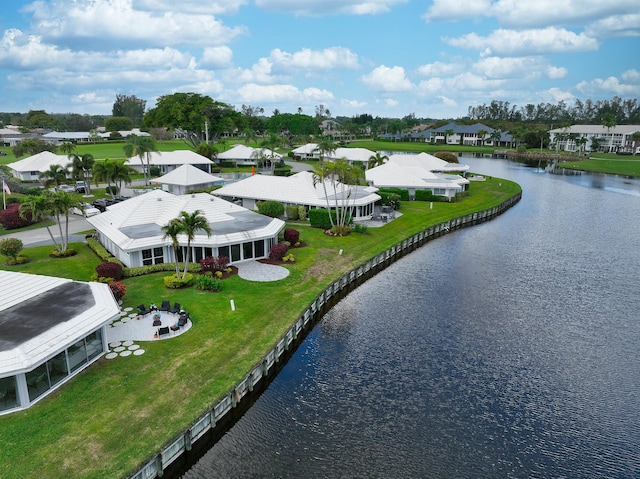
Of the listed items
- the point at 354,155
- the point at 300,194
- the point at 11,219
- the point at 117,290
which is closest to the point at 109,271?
the point at 117,290

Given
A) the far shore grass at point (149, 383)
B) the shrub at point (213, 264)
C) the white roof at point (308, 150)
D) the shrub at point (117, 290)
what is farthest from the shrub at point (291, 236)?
the white roof at point (308, 150)

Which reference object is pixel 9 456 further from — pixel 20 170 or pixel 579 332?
pixel 20 170

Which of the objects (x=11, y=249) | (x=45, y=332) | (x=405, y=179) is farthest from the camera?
(x=405, y=179)

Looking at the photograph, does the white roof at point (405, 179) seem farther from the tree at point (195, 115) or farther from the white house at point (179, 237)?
the tree at point (195, 115)

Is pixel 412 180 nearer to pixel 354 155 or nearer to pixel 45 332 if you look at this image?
pixel 354 155

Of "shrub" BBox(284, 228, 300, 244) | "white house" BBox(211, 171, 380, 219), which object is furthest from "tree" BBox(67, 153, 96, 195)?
"shrub" BBox(284, 228, 300, 244)
